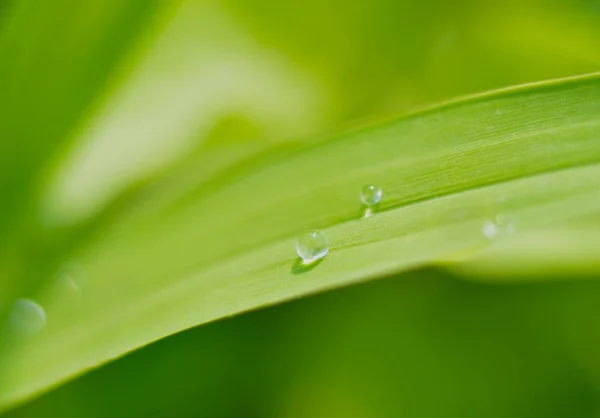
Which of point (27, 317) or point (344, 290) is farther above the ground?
point (344, 290)

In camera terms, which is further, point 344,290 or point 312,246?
point 344,290

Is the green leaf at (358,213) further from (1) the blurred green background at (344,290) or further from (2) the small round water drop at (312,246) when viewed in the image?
(1) the blurred green background at (344,290)

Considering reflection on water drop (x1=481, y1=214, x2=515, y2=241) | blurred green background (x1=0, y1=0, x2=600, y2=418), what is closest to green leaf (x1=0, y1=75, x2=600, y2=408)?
reflection on water drop (x1=481, y1=214, x2=515, y2=241)

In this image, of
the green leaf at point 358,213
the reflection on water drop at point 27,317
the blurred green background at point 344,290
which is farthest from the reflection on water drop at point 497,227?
the reflection on water drop at point 27,317

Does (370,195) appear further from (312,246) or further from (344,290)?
(344,290)

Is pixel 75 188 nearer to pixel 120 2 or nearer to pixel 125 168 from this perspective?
pixel 125 168

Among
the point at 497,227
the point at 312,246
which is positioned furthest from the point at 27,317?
the point at 497,227

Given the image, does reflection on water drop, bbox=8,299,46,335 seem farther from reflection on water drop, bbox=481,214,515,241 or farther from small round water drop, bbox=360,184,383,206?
reflection on water drop, bbox=481,214,515,241

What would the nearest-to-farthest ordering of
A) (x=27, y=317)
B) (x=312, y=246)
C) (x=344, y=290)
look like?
1. (x=312, y=246)
2. (x=27, y=317)
3. (x=344, y=290)
